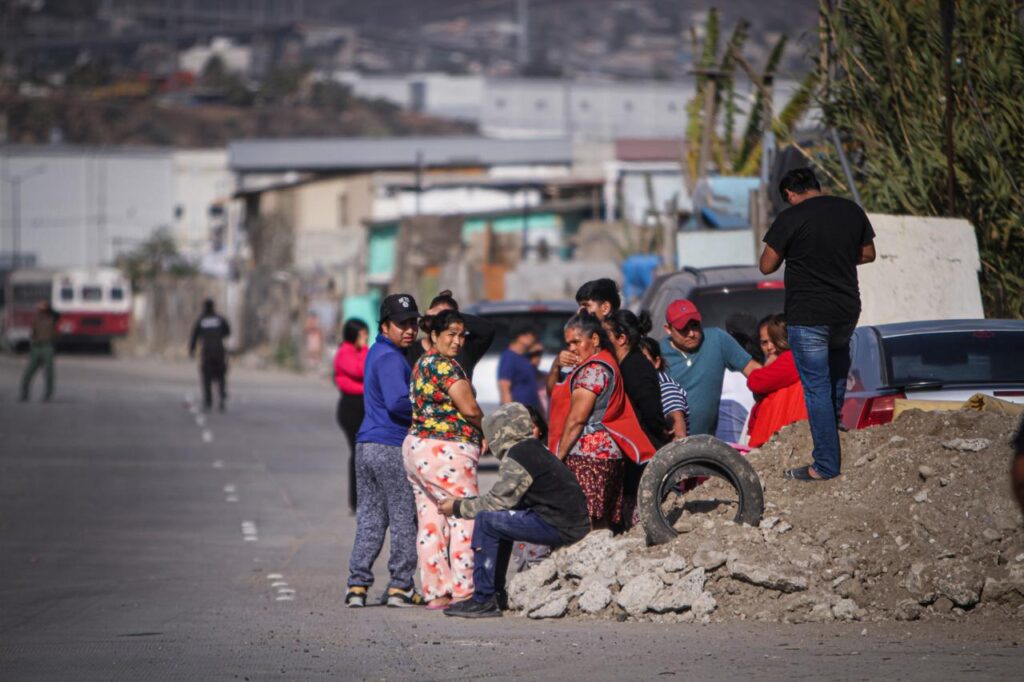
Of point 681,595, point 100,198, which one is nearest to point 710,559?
point 681,595

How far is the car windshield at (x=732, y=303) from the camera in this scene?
13.6m

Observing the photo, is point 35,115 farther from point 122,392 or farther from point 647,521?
point 647,521

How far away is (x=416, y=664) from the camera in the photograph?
7.83 meters

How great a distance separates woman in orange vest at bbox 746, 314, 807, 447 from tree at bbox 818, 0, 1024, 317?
3.33 meters

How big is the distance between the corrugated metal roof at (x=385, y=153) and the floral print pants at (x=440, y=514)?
2316 inches

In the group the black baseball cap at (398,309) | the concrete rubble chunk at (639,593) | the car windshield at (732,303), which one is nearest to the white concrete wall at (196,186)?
the car windshield at (732,303)

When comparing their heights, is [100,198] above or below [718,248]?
above

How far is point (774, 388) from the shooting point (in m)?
10.7

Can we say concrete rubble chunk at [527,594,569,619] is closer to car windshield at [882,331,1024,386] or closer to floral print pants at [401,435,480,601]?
floral print pants at [401,435,480,601]

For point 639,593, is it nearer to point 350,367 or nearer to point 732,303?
point 732,303

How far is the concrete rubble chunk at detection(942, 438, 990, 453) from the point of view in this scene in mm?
9234

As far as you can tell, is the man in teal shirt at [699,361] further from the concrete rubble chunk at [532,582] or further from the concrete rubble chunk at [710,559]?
the concrete rubble chunk at [710,559]

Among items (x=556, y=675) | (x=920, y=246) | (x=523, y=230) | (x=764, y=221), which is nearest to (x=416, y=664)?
(x=556, y=675)

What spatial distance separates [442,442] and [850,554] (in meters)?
2.38
